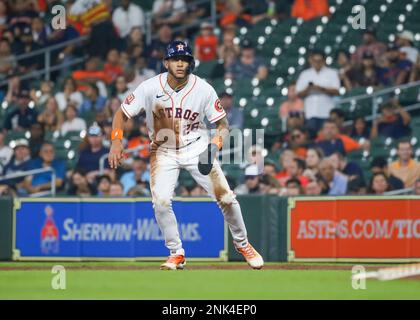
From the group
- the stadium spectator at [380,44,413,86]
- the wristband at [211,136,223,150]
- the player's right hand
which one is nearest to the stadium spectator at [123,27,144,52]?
the stadium spectator at [380,44,413,86]

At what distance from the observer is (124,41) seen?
78.4 feet

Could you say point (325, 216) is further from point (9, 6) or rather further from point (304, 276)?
point (9, 6)

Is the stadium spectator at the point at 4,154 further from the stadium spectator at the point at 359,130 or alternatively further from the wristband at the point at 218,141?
the wristband at the point at 218,141

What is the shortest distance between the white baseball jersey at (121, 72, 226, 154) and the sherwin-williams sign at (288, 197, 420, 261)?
3.59 m

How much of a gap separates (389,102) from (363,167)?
1274 millimetres

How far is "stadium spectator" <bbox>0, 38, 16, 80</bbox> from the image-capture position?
24.2 m

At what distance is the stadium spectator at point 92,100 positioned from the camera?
22.2 meters

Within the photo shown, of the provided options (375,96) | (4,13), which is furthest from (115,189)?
(4,13)

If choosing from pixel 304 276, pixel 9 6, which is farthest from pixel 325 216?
pixel 9 6

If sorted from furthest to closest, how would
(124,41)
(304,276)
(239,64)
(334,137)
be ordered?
(124,41) → (239,64) → (334,137) → (304,276)

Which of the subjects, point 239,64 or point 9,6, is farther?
point 9,6

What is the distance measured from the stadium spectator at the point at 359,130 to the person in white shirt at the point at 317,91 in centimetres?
51

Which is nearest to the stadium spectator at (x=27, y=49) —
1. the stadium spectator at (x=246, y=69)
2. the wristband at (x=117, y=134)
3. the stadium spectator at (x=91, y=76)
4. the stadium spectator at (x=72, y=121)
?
the stadium spectator at (x=91, y=76)

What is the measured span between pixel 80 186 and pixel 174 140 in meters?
5.84
